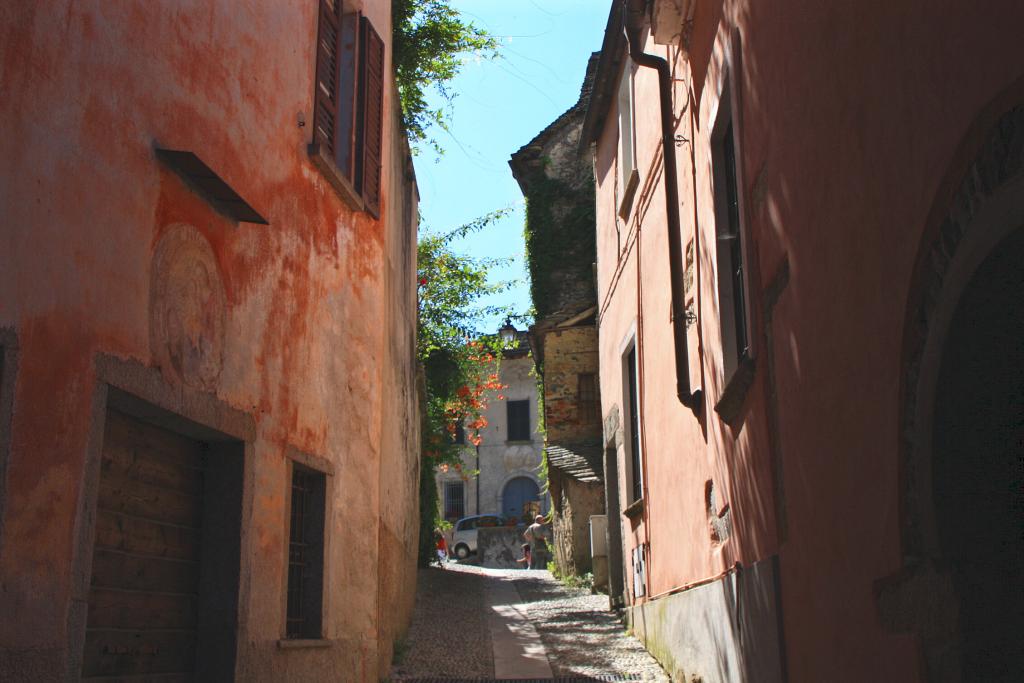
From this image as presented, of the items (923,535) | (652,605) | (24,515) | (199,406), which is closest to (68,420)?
(24,515)

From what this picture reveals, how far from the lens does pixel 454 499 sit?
42.9 m

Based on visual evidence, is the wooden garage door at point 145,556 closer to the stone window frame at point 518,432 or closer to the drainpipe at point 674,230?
the drainpipe at point 674,230

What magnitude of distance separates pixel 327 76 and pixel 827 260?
15.4 feet

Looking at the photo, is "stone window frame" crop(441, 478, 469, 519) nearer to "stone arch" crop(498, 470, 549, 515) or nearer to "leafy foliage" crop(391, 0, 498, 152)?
"stone arch" crop(498, 470, 549, 515)

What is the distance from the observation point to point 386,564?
28.7 feet

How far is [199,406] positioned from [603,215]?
8871 millimetres

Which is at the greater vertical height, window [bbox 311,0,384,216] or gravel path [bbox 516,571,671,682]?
window [bbox 311,0,384,216]

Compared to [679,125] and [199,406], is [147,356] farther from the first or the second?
[679,125]

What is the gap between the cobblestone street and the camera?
8.60m

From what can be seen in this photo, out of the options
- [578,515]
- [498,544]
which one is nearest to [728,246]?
[578,515]

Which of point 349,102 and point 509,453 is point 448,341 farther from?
point 509,453

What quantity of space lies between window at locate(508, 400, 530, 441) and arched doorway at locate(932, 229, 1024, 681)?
→ 38539mm

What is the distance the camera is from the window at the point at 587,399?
1647cm

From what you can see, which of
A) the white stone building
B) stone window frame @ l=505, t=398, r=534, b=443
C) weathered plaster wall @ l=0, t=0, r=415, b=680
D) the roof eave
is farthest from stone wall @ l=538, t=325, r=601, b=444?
stone window frame @ l=505, t=398, r=534, b=443
